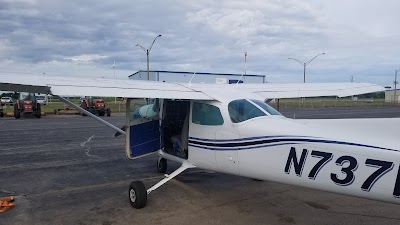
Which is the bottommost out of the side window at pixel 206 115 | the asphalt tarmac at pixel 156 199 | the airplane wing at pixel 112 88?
the asphalt tarmac at pixel 156 199

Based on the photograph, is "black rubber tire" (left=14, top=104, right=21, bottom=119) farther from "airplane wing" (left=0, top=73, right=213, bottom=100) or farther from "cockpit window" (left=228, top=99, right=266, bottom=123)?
"cockpit window" (left=228, top=99, right=266, bottom=123)

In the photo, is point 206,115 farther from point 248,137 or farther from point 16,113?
point 16,113

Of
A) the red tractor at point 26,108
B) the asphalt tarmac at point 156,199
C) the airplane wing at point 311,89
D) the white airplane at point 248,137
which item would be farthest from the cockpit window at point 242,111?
the red tractor at point 26,108

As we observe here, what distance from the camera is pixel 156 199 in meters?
6.87

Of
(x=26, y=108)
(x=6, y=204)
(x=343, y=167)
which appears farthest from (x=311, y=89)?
(x=26, y=108)

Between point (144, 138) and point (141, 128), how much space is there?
23cm

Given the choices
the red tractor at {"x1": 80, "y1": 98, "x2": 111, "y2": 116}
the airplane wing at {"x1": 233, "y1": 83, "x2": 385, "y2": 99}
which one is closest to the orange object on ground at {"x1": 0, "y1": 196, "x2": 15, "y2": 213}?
the airplane wing at {"x1": 233, "y1": 83, "x2": 385, "y2": 99}

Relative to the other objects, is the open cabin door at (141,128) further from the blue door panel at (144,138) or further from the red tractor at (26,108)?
the red tractor at (26,108)

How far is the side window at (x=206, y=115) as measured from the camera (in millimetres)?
6273

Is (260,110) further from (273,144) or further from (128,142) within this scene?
(128,142)

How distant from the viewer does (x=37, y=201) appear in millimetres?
6715

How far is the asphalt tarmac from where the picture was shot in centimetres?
580

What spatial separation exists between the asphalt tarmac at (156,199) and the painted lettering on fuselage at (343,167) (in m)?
1.33

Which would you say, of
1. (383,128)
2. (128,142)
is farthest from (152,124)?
(383,128)
